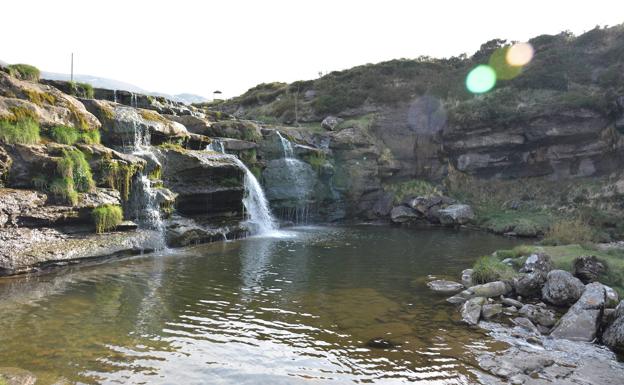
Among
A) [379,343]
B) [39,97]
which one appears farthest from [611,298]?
[39,97]

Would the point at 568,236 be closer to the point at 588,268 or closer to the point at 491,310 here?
the point at 588,268

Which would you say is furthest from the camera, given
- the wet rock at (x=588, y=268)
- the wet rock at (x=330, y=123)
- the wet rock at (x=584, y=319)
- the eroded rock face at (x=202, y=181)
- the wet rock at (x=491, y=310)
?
the wet rock at (x=330, y=123)

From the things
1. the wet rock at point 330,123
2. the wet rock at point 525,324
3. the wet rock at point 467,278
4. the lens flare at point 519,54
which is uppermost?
the lens flare at point 519,54

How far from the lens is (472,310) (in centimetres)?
1234

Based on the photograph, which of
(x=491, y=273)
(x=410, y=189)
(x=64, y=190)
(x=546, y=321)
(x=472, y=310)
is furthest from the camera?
(x=410, y=189)

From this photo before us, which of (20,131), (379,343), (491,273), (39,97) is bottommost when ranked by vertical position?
(379,343)

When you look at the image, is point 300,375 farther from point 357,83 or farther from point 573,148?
point 357,83

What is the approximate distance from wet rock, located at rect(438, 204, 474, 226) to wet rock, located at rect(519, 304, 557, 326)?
2408 centimetres

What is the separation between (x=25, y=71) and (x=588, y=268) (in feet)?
86.4

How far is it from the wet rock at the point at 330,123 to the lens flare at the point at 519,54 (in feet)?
71.6

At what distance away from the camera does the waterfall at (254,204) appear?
28.8 m

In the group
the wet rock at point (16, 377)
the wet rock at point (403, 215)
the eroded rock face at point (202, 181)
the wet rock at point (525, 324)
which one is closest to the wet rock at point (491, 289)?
the wet rock at point (525, 324)

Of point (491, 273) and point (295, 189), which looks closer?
point (491, 273)

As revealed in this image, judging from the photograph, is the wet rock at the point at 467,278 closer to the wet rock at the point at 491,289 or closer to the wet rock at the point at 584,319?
the wet rock at the point at 491,289
